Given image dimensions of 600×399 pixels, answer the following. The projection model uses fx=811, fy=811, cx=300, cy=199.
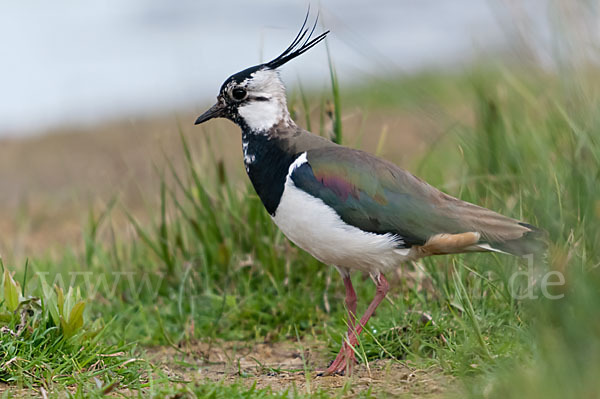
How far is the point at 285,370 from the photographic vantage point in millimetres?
3578

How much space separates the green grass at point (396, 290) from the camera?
9.55 ft

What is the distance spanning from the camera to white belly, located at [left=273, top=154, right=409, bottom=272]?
3426 millimetres

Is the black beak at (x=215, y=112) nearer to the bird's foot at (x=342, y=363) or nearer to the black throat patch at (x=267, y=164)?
the black throat patch at (x=267, y=164)

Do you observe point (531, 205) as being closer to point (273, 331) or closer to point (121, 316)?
point (273, 331)

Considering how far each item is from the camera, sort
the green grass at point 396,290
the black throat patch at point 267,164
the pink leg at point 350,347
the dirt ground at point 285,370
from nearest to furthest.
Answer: the green grass at point 396,290 < the dirt ground at point 285,370 < the pink leg at point 350,347 < the black throat patch at point 267,164

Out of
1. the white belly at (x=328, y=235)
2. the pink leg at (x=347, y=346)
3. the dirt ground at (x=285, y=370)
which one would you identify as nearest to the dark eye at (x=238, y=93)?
the white belly at (x=328, y=235)

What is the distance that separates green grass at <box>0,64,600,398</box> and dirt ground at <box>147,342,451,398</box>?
7 centimetres

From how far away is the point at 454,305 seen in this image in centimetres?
358

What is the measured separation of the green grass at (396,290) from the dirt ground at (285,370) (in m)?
0.07

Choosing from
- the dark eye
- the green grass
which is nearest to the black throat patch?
the dark eye

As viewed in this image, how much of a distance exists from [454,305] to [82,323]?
1.62 m

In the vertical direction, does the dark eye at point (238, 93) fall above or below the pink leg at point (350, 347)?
above

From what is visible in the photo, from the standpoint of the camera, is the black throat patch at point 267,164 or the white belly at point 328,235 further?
the black throat patch at point 267,164

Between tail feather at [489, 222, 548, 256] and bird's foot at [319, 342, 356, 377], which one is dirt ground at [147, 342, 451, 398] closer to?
bird's foot at [319, 342, 356, 377]
